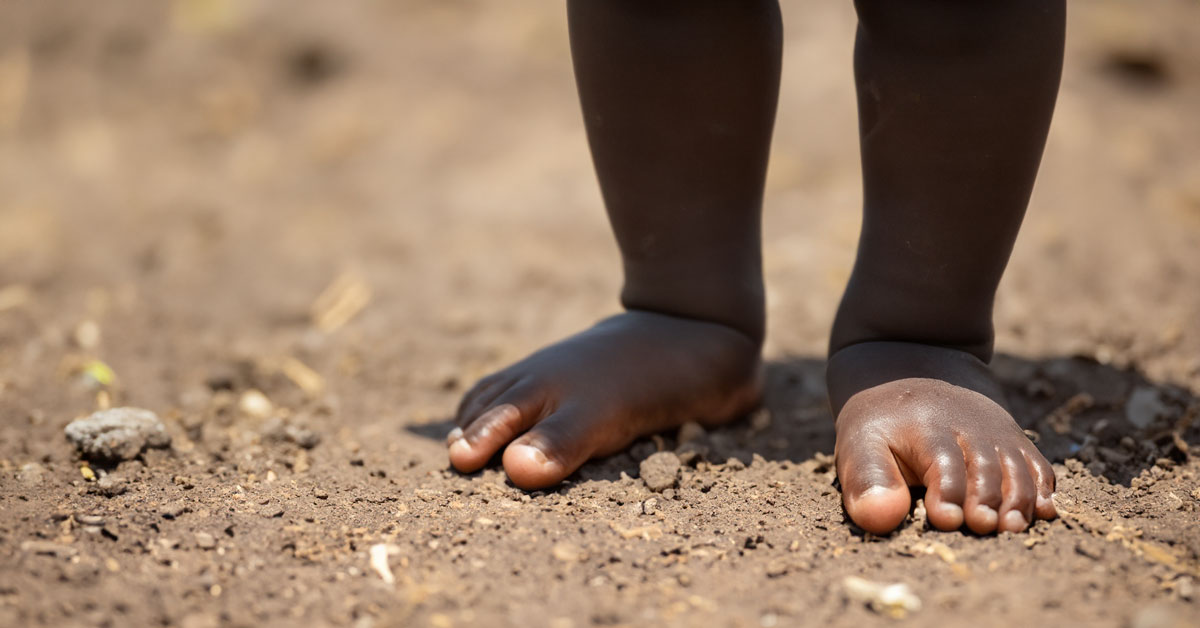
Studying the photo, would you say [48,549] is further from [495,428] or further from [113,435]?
[495,428]

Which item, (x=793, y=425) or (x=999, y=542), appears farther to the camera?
(x=793, y=425)

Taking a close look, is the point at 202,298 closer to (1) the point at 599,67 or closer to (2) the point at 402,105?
(2) the point at 402,105

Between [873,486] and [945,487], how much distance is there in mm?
73

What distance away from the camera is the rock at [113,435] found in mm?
1178

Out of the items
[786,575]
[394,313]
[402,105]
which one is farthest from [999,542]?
[402,105]

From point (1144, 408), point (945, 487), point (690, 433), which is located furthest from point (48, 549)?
point (1144, 408)

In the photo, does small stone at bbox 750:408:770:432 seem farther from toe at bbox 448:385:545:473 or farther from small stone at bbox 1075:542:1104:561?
small stone at bbox 1075:542:1104:561

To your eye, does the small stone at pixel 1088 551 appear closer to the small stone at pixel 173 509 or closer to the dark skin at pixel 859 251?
the dark skin at pixel 859 251

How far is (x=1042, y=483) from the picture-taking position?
39.5 inches

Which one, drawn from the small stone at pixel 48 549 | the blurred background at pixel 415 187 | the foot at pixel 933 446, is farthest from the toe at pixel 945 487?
the small stone at pixel 48 549

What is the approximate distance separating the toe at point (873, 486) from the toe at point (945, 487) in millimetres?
26

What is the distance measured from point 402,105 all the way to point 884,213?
1.85m

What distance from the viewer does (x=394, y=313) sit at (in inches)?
77.6

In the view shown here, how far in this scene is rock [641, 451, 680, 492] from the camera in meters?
1.14
